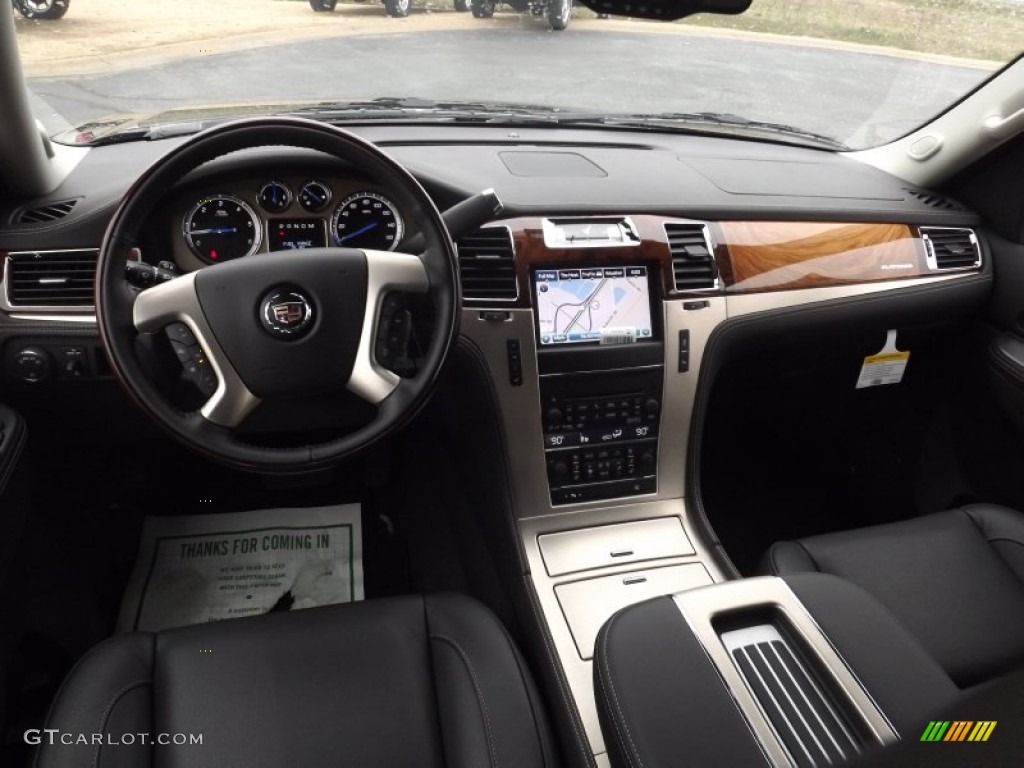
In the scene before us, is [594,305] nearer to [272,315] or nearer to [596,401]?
[596,401]

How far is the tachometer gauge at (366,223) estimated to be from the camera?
1.73 metres

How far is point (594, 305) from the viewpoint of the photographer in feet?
6.39

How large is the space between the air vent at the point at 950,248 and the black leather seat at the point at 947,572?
71 cm

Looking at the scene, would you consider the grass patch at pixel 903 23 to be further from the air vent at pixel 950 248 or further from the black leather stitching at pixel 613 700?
the black leather stitching at pixel 613 700

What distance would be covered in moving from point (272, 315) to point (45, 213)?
0.72 m

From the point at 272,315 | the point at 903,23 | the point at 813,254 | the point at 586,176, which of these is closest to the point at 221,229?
the point at 272,315

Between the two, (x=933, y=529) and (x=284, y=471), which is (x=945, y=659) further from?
(x=284, y=471)

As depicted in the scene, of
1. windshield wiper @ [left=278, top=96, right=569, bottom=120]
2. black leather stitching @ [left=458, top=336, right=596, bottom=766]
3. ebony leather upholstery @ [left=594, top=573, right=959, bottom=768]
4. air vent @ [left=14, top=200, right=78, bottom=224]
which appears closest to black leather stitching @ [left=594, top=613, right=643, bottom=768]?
ebony leather upholstery @ [left=594, top=573, right=959, bottom=768]

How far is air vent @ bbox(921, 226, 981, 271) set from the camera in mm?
2305

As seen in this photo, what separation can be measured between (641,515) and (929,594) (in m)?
0.66

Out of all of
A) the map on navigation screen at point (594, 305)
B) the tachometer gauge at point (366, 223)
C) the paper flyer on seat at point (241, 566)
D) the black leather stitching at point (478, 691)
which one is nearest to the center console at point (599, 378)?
the map on navigation screen at point (594, 305)

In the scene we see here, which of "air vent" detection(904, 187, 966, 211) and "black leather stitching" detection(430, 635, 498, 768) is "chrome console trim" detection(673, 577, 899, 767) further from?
"air vent" detection(904, 187, 966, 211)

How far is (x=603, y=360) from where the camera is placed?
1970 mm

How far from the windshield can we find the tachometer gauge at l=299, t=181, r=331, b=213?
493mm
